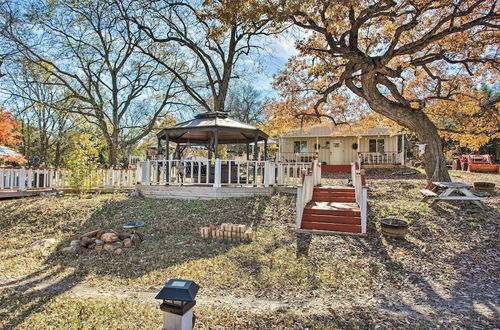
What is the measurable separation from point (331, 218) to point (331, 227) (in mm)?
343

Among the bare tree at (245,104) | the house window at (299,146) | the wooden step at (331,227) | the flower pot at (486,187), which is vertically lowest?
the wooden step at (331,227)

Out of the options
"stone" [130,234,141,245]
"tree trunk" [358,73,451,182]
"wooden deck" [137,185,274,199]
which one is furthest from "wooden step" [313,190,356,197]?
"stone" [130,234,141,245]

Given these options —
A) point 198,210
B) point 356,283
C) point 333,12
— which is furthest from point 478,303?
point 333,12

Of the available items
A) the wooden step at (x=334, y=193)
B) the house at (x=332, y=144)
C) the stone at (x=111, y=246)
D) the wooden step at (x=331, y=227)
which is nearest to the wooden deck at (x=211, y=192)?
the wooden step at (x=334, y=193)

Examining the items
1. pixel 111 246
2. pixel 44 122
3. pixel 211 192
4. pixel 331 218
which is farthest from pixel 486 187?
pixel 44 122

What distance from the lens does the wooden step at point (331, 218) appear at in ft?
22.1

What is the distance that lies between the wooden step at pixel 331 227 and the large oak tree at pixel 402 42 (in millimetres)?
5209

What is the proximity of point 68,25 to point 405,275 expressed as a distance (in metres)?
19.9

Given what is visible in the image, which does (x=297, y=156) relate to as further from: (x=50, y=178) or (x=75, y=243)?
(x=75, y=243)

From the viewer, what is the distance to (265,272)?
457 centimetres

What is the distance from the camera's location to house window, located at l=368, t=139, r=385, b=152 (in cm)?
2104

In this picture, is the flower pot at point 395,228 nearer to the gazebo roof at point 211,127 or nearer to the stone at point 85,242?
the gazebo roof at point 211,127

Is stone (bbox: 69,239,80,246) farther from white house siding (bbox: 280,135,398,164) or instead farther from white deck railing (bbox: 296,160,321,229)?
white house siding (bbox: 280,135,398,164)

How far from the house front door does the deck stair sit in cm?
1328
